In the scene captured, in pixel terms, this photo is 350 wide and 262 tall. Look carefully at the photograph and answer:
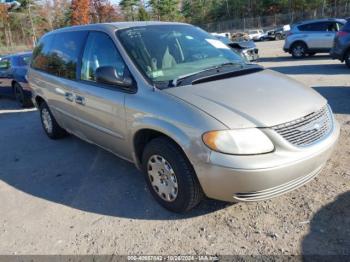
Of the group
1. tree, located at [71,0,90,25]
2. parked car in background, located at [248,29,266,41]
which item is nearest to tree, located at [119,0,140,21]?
tree, located at [71,0,90,25]

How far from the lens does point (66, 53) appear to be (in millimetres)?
4977

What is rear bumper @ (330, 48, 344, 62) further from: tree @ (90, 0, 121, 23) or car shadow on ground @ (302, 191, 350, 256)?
tree @ (90, 0, 121, 23)

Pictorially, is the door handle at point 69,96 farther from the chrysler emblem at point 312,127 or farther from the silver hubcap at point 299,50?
the silver hubcap at point 299,50

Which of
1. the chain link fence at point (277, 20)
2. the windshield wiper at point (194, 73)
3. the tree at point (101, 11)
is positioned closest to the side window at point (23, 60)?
the windshield wiper at point (194, 73)

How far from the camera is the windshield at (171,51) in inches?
146

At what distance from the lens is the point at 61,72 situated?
5.05 m

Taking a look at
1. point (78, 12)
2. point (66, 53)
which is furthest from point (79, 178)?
point (78, 12)

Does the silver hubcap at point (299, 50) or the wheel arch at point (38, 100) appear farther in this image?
the silver hubcap at point (299, 50)

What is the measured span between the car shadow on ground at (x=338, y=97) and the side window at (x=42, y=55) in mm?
5010

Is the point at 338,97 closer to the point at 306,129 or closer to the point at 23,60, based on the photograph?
the point at 306,129

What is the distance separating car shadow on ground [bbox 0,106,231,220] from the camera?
374 centimetres

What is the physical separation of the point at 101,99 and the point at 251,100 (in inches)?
68.4

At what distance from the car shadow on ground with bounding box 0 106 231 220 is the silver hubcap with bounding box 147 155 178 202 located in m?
0.21

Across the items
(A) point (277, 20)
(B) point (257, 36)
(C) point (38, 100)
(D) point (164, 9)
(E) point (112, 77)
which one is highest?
(D) point (164, 9)
